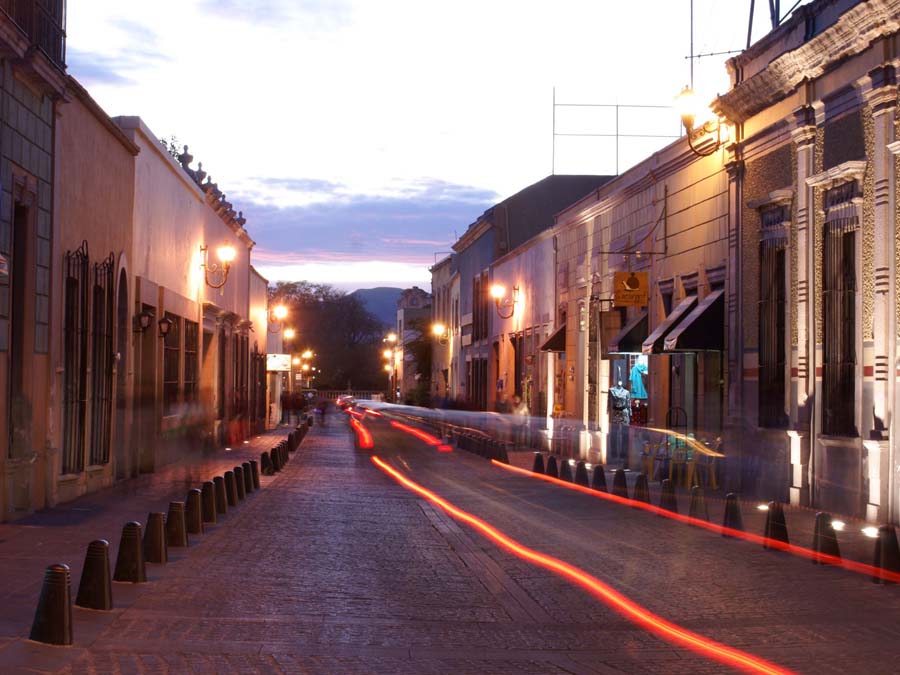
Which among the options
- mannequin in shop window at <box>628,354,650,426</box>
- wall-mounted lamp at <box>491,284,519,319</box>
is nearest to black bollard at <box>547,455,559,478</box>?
mannequin in shop window at <box>628,354,650,426</box>

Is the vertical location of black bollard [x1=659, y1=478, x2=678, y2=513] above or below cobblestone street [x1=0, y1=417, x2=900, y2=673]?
above

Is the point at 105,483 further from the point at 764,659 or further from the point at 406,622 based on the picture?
the point at 764,659

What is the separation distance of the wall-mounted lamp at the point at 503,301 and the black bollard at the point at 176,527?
34.5 meters

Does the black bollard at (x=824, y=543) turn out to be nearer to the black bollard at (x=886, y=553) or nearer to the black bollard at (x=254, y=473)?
the black bollard at (x=886, y=553)

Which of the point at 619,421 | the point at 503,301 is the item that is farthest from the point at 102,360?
the point at 503,301

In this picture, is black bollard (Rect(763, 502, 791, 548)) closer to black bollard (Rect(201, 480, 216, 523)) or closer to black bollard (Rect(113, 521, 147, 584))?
black bollard (Rect(201, 480, 216, 523))

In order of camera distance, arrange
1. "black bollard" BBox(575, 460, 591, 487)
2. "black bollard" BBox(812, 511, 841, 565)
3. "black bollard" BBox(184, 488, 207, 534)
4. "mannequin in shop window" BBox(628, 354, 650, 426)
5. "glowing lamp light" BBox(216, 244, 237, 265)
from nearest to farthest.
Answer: "black bollard" BBox(812, 511, 841, 565) → "black bollard" BBox(184, 488, 207, 534) → "black bollard" BBox(575, 460, 591, 487) → "mannequin in shop window" BBox(628, 354, 650, 426) → "glowing lamp light" BBox(216, 244, 237, 265)

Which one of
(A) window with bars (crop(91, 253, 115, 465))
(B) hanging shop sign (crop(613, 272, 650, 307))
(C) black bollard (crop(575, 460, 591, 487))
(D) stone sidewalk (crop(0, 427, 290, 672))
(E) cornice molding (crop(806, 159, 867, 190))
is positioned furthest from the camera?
(B) hanging shop sign (crop(613, 272, 650, 307))

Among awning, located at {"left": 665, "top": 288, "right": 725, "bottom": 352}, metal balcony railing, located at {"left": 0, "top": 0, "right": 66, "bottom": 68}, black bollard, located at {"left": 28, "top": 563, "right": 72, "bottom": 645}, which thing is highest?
metal balcony railing, located at {"left": 0, "top": 0, "right": 66, "bottom": 68}

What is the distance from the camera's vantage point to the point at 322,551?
46.8 ft

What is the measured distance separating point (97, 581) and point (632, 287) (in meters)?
20.4

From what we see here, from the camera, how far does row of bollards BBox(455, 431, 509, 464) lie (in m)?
34.0

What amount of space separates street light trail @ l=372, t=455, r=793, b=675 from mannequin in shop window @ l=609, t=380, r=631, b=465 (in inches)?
556

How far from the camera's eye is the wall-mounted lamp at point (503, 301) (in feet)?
160
